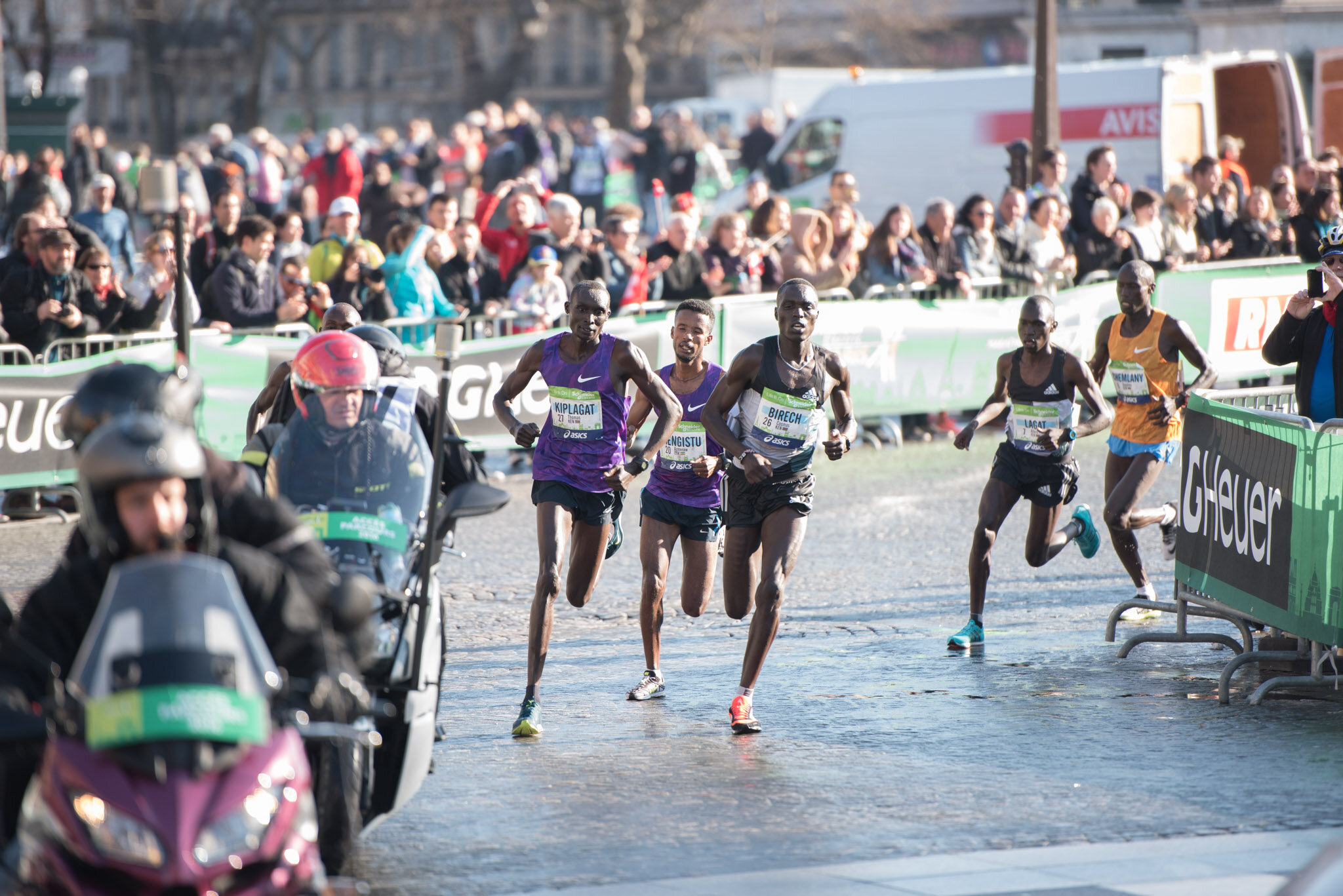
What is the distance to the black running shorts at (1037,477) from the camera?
9695 mm

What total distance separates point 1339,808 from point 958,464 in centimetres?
897

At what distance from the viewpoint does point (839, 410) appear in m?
8.66

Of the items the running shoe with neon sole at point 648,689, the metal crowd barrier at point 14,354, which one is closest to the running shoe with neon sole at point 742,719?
the running shoe with neon sole at point 648,689

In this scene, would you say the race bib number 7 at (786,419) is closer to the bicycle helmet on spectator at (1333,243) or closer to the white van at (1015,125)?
the bicycle helmet on spectator at (1333,243)

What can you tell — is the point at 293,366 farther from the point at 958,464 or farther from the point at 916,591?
the point at 958,464

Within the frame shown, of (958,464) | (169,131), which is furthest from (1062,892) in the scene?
(169,131)

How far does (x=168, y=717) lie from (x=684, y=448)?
16.1ft

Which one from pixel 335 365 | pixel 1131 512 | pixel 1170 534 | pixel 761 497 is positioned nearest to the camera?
pixel 335 365

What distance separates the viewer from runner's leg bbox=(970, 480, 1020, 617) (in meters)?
9.25

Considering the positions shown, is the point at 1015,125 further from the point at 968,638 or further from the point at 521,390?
the point at 521,390

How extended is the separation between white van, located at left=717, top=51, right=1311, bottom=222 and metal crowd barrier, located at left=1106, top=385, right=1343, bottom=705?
41.4 feet

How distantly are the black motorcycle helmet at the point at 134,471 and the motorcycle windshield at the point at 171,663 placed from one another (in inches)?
6.5

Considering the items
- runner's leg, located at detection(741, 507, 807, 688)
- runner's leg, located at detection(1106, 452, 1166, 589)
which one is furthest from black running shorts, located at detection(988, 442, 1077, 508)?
runner's leg, located at detection(741, 507, 807, 688)

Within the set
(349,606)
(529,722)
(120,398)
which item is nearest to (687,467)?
(529,722)
